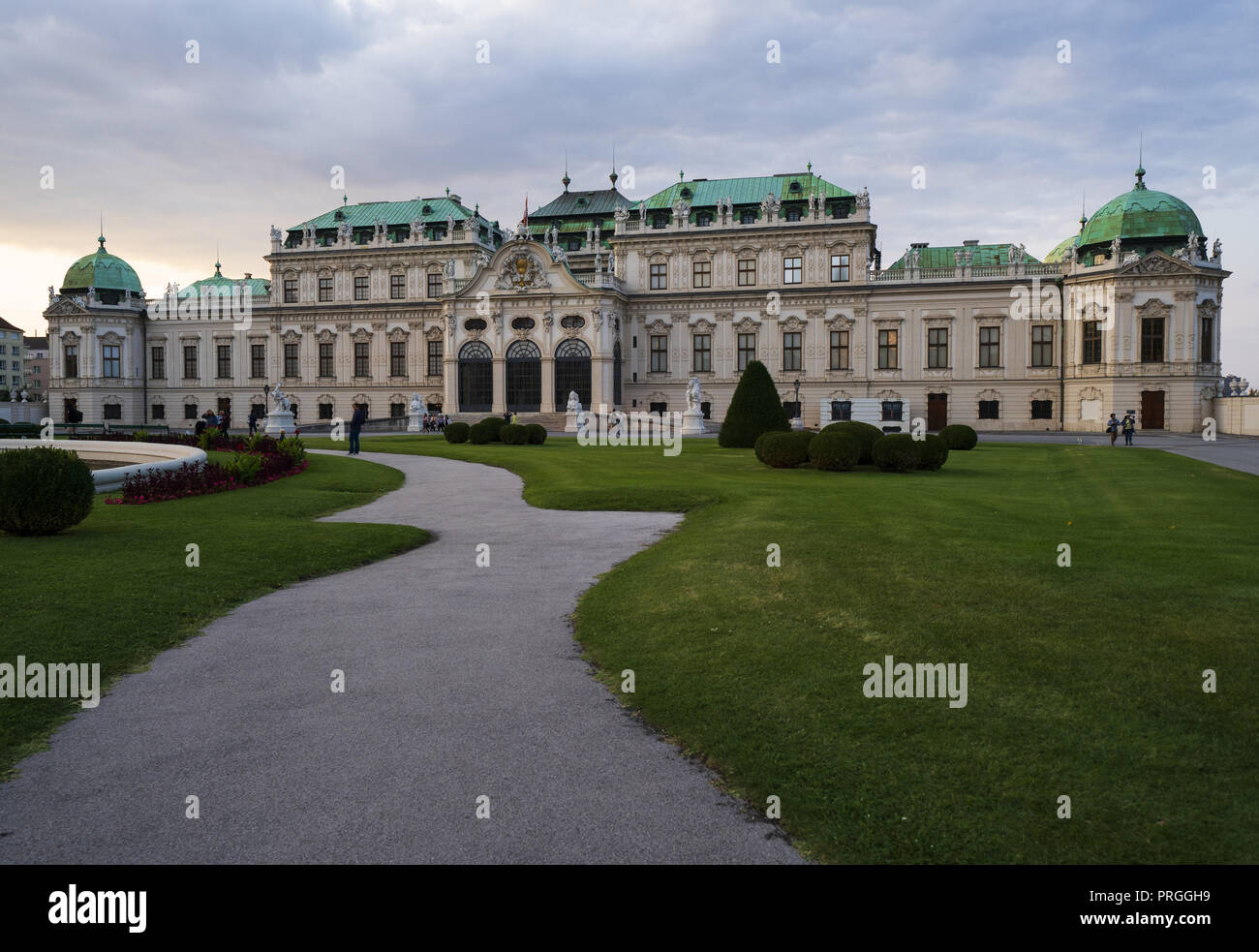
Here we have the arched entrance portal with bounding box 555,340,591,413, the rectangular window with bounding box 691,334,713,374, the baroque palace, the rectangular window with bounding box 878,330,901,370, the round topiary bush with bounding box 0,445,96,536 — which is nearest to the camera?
the round topiary bush with bounding box 0,445,96,536

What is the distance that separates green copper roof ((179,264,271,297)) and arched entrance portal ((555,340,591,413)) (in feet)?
98.1

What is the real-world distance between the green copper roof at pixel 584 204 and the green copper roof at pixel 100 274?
37.3 metres

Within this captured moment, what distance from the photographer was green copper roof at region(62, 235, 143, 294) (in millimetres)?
79312

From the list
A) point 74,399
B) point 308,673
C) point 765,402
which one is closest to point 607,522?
point 308,673

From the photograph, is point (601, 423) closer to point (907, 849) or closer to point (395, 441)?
point (395, 441)

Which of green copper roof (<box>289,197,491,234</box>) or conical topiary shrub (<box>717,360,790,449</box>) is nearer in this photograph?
conical topiary shrub (<box>717,360,790,449</box>)

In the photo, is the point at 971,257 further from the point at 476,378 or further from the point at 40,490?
the point at 40,490

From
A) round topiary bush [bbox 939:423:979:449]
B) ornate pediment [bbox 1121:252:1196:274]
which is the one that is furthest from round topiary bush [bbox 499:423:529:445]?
ornate pediment [bbox 1121:252:1196:274]

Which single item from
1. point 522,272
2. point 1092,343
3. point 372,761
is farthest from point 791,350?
point 372,761

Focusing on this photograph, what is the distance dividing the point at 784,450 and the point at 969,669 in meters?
19.4

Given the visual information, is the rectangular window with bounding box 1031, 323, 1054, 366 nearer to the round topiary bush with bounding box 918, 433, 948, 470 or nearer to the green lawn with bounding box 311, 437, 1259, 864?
the round topiary bush with bounding box 918, 433, 948, 470

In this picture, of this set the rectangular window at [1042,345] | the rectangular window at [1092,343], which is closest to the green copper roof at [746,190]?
the rectangular window at [1042,345]

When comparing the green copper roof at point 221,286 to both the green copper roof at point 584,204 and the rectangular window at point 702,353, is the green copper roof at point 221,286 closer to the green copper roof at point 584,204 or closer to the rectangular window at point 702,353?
the green copper roof at point 584,204
